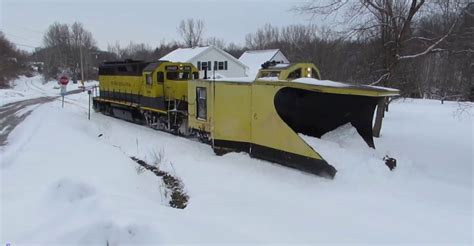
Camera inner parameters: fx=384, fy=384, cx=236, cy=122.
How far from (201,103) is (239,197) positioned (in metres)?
5.45

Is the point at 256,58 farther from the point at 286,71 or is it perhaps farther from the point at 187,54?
the point at 286,71

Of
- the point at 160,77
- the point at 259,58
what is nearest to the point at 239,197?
the point at 160,77

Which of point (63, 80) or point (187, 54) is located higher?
point (187, 54)

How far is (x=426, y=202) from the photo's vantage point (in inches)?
274

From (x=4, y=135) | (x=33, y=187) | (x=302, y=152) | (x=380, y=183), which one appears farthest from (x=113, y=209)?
(x=4, y=135)

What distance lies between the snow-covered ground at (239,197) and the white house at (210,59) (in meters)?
36.7

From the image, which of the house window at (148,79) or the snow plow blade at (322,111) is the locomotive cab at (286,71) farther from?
the house window at (148,79)

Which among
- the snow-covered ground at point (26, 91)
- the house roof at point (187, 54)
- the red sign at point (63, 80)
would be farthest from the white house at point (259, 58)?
the red sign at point (63, 80)

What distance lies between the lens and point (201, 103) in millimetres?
12172

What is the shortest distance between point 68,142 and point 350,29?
1034 centimetres

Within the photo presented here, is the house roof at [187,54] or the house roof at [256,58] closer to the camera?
the house roof at [187,54]

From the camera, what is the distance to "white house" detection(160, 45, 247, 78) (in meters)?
48.4

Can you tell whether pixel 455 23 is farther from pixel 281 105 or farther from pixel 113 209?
pixel 113 209

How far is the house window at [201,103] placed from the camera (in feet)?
39.1
